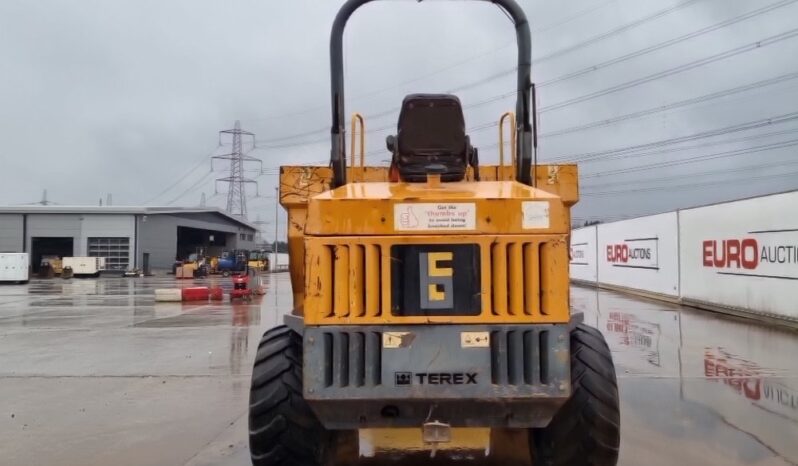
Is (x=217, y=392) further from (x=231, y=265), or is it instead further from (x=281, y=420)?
(x=231, y=265)

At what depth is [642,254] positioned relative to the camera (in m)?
22.9

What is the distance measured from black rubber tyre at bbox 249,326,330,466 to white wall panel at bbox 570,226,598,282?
86.3 ft

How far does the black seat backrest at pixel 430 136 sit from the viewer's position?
418 centimetres

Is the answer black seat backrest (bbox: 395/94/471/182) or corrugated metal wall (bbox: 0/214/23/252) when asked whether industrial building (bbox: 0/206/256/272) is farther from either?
black seat backrest (bbox: 395/94/471/182)

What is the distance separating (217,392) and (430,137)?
17.1ft

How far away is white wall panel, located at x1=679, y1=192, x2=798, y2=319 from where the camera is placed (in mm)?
13562

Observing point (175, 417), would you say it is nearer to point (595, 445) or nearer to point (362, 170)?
point (362, 170)

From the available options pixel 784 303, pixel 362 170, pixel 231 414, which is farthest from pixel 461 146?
pixel 784 303

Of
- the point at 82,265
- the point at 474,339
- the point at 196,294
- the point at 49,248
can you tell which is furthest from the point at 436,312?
the point at 49,248

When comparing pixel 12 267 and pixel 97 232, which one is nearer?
pixel 12 267

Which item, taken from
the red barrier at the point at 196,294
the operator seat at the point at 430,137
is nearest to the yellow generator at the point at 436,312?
the operator seat at the point at 430,137

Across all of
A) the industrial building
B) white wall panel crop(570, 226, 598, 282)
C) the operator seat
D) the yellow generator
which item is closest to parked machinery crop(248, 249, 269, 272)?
the industrial building

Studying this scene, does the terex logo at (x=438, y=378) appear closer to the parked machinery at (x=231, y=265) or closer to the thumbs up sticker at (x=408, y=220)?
the thumbs up sticker at (x=408, y=220)

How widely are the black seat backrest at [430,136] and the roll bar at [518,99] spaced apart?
392 mm
